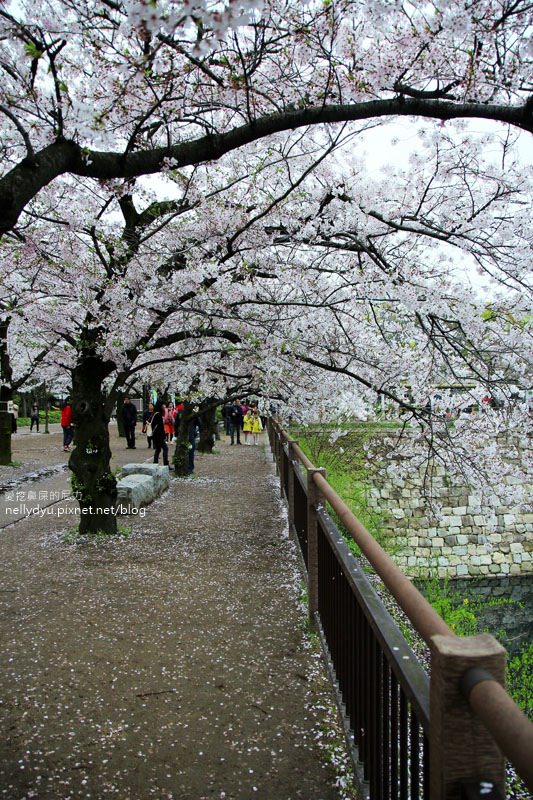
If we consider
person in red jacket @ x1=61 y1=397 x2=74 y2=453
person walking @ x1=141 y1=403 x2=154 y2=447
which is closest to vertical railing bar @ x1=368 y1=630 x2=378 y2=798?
person in red jacket @ x1=61 y1=397 x2=74 y2=453

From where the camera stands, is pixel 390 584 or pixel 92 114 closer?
pixel 390 584

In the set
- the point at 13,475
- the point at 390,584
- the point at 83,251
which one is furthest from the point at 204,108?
the point at 13,475

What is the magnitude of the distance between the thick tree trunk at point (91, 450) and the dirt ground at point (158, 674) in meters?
0.53

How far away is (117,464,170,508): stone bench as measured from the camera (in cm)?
1016

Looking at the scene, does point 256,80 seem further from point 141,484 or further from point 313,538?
point 141,484

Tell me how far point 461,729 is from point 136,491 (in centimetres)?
946

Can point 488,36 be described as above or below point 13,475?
above

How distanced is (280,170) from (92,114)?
3.02 meters

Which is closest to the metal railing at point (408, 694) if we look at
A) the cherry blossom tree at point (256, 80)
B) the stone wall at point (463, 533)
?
the cherry blossom tree at point (256, 80)

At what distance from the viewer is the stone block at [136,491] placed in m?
10.1

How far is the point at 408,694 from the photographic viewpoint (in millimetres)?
1810

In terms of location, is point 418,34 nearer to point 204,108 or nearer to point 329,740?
point 204,108

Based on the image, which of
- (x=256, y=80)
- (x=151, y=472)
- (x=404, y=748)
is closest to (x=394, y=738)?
(x=404, y=748)

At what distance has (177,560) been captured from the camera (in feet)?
23.3
